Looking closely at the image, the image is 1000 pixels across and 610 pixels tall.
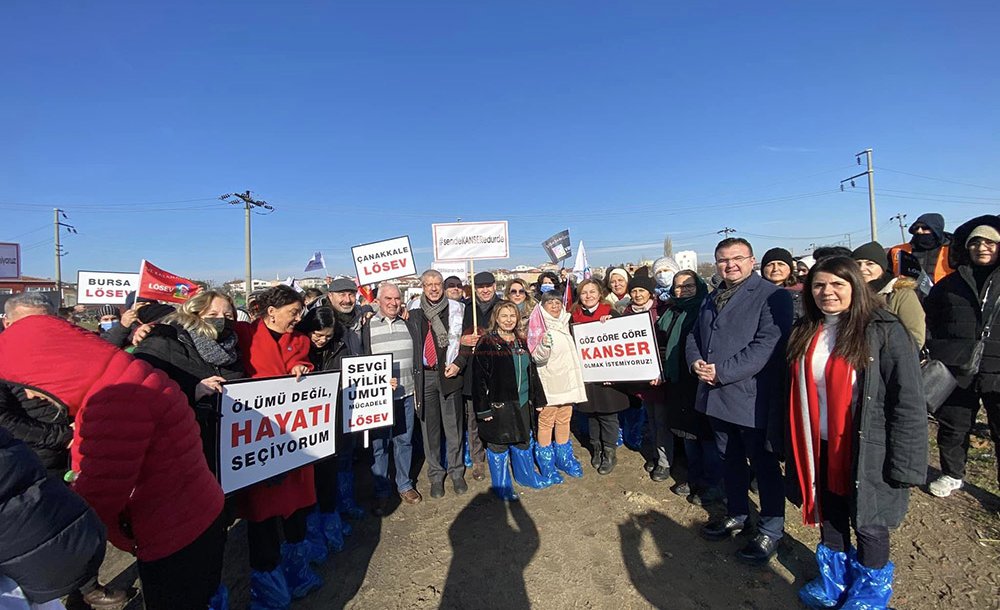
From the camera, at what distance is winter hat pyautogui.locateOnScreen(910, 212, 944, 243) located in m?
5.12

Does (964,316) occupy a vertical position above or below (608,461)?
above

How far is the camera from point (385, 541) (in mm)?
4215

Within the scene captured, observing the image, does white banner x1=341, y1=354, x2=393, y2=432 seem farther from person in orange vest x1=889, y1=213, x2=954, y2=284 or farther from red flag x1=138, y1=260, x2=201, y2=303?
person in orange vest x1=889, y1=213, x2=954, y2=284

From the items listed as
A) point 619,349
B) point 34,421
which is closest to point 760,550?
point 619,349

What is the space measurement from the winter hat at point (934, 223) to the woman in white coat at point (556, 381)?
4.34m

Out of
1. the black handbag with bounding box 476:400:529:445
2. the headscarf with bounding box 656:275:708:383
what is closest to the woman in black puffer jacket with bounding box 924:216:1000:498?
the headscarf with bounding box 656:275:708:383

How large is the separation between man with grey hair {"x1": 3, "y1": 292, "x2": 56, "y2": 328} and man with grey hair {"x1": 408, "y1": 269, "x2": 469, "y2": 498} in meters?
2.98

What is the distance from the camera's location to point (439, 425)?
517 cm

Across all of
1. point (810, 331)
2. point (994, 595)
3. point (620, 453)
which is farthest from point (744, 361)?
point (620, 453)

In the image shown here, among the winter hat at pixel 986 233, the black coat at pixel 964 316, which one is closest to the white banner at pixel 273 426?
the black coat at pixel 964 316

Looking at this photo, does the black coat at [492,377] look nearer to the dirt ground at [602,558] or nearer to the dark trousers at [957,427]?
the dirt ground at [602,558]

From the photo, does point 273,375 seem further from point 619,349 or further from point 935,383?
point 935,383

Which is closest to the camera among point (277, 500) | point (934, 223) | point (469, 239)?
point (277, 500)

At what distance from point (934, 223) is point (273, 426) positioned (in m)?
7.30
